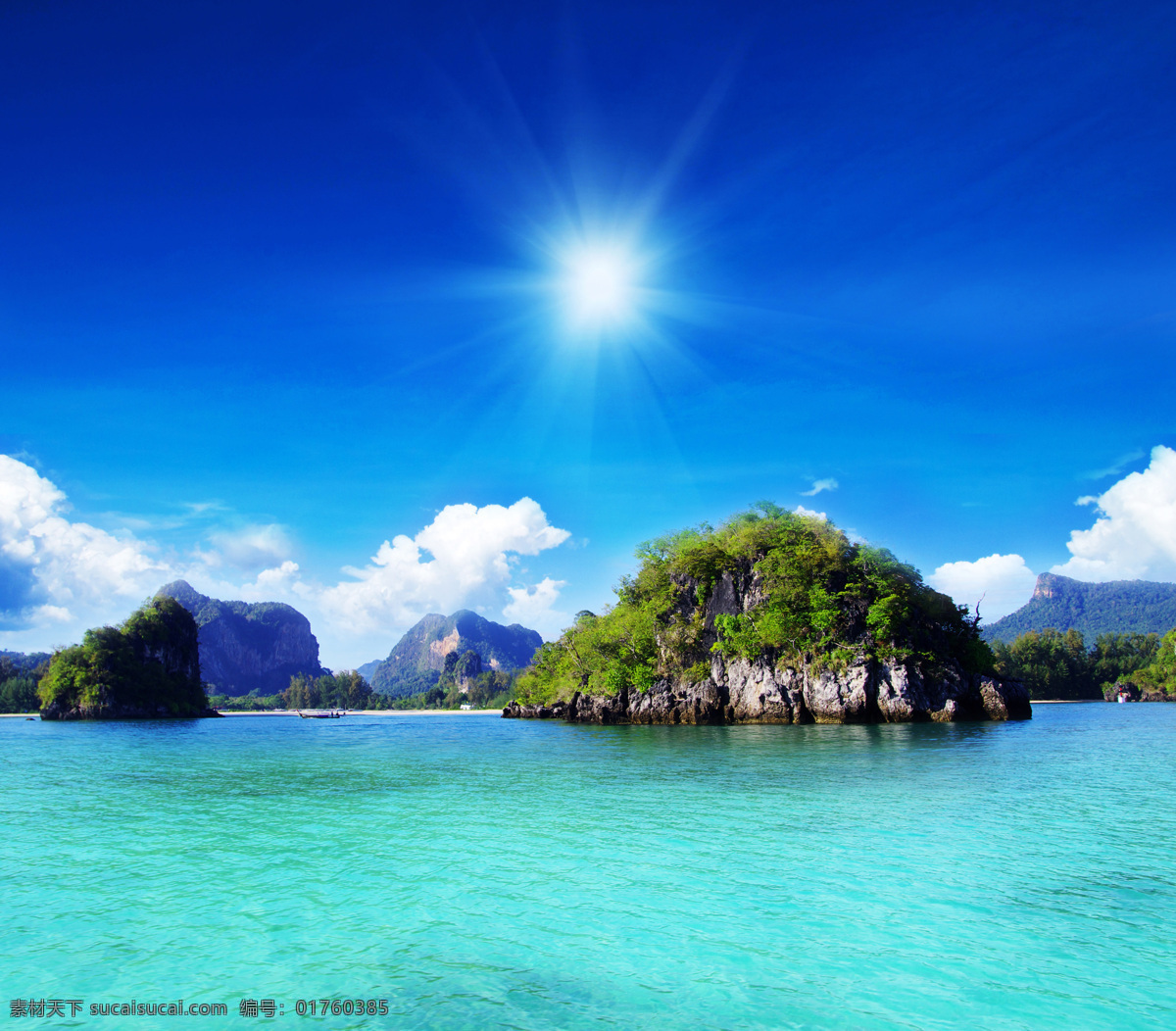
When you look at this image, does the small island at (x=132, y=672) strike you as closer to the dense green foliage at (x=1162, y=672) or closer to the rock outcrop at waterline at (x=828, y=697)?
the rock outcrop at waterline at (x=828, y=697)

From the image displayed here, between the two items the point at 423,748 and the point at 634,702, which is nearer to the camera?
the point at 423,748

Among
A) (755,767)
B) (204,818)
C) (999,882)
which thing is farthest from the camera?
(755,767)

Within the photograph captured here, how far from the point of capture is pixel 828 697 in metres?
47.4

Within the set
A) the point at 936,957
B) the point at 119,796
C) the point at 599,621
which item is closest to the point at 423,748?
the point at 119,796

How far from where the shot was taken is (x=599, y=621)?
6819 centimetres

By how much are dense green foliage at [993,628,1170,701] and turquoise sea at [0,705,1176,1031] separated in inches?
4751

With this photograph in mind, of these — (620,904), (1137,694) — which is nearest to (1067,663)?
(1137,694)

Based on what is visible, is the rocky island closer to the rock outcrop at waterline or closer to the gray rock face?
the rock outcrop at waterline

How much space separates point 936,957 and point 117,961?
982 centimetres

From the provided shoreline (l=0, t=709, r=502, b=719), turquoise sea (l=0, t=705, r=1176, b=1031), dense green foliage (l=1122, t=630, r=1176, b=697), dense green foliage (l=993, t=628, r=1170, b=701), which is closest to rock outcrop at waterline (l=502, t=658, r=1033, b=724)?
turquoise sea (l=0, t=705, r=1176, b=1031)

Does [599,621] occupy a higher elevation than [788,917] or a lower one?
higher

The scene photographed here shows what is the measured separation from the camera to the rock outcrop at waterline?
153 feet

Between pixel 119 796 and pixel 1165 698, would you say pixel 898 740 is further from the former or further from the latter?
pixel 1165 698

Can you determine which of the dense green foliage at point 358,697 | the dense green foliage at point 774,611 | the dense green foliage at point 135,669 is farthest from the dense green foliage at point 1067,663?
the dense green foliage at point 135,669
